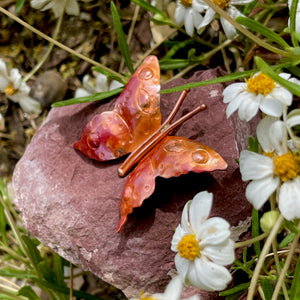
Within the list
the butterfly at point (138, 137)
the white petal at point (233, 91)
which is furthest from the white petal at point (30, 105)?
the white petal at point (233, 91)

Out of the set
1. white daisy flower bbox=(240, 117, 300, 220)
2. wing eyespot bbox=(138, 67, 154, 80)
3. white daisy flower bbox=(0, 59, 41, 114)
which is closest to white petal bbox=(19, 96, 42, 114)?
white daisy flower bbox=(0, 59, 41, 114)

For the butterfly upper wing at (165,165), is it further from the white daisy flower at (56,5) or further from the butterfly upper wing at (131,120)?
the white daisy flower at (56,5)

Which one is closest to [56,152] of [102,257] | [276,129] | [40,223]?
[40,223]

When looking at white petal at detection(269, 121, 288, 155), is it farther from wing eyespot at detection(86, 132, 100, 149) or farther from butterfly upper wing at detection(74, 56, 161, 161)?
wing eyespot at detection(86, 132, 100, 149)

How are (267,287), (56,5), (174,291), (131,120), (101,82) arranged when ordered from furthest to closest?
1. (101,82)
2. (56,5)
3. (131,120)
4. (267,287)
5. (174,291)

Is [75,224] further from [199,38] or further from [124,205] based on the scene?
[199,38]

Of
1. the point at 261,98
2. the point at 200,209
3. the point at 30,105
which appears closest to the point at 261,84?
the point at 261,98

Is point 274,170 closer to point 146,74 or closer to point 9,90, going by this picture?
point 146,74
